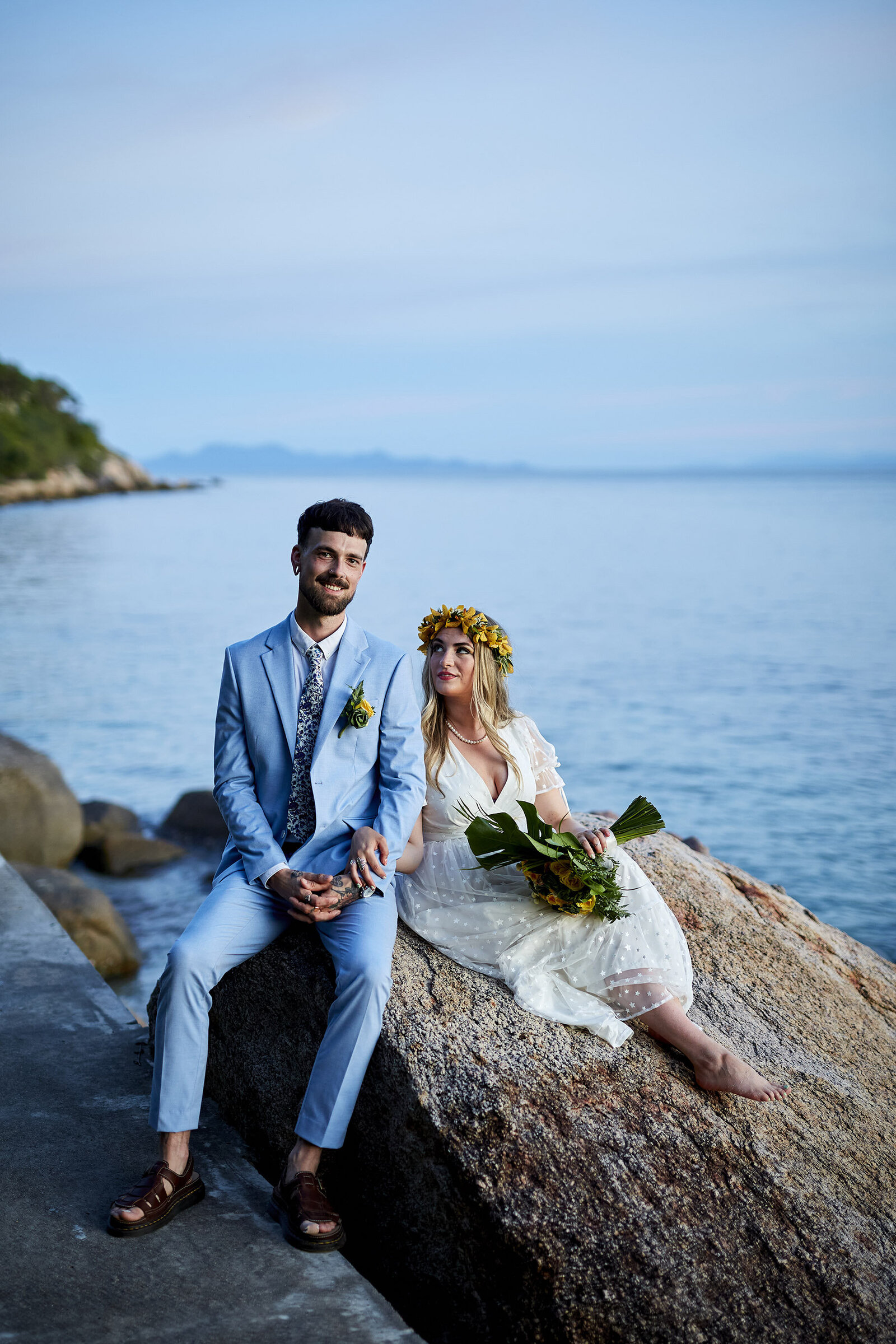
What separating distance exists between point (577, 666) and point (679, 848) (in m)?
18.1

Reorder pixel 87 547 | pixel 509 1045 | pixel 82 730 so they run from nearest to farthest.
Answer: pixel 509 1045, pixel 82 730, pixel 87 547

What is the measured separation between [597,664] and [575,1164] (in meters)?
20.6

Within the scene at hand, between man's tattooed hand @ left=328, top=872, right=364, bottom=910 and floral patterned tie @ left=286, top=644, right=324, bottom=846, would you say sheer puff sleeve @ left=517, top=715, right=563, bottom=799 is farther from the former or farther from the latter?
man's tattooed hand @ left=328, top=872, right=364, bottom=910

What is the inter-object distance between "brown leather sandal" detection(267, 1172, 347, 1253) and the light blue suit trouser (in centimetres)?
15

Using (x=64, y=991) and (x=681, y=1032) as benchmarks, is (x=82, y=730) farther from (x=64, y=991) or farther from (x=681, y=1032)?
(x=681, y=1032)

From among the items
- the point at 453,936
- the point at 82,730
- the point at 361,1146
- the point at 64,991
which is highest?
the point at 453,936

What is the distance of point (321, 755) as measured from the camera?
13.7 feet

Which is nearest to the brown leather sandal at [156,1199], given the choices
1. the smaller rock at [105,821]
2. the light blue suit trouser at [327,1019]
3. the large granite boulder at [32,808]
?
the light blue suit trouser at [327,1019]

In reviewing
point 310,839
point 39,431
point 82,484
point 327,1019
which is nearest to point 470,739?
point 310,839

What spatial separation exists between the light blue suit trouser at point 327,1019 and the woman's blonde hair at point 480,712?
0.94m

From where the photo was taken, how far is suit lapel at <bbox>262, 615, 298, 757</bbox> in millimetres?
4230

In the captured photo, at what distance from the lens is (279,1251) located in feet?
11.1

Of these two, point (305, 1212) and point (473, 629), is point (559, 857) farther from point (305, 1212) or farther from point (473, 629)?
point (305, 1212)

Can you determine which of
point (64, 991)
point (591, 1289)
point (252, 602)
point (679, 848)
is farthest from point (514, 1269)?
point (252, 602)
